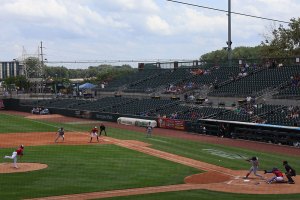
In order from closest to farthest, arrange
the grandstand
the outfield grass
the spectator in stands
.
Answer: the outfield grass, the grandstand, the spectator in stands

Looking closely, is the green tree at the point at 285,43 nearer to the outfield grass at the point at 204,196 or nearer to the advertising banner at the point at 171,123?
the advertising banner at the point at 171,123

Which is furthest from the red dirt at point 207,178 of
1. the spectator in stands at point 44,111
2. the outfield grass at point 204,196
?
the spectator in stands at point 44,111

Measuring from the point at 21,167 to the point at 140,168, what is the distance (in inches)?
222

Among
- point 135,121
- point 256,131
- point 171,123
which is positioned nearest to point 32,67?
point 135,121

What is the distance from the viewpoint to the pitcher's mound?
20312 millimetres

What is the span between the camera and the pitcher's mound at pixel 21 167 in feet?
66.6

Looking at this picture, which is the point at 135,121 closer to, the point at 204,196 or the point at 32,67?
the point at 204,196

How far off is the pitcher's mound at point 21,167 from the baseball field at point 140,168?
0.02 meters

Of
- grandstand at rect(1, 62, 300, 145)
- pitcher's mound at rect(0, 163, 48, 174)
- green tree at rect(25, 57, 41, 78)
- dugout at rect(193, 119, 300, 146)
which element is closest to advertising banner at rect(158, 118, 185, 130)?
grandstand at rect(1, 62, 300, 145)

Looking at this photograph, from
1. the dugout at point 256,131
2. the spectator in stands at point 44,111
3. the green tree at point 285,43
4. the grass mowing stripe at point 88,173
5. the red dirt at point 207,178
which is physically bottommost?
the red dirt at point 207,178

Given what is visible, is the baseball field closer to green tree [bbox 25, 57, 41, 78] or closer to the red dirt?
the red dirt

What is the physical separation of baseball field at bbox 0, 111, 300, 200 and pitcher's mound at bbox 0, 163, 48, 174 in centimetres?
2

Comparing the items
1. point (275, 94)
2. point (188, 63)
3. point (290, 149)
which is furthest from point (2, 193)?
point (188, 63)

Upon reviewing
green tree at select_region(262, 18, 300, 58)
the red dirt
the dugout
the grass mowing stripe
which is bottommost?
the red dirt
